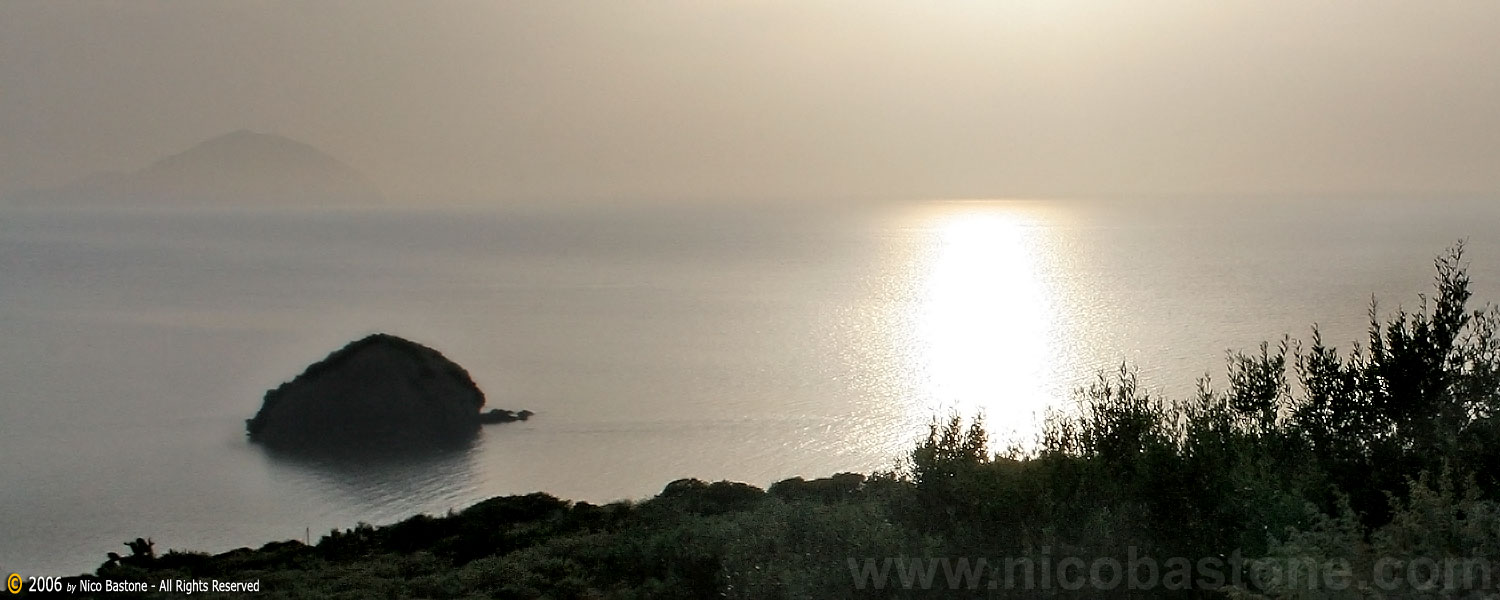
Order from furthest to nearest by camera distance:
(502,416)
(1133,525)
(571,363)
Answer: (571,363)
(502,416)
(1133,525)

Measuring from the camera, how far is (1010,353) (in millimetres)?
96562

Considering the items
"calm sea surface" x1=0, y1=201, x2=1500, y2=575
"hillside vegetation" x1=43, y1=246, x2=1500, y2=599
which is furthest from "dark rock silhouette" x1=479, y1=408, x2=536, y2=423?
"hillside vegetation" x1=43, y1=246, x2=1500, y2=599

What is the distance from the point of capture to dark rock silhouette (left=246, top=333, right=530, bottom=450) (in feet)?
206

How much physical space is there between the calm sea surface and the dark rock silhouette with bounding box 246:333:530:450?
2706mm

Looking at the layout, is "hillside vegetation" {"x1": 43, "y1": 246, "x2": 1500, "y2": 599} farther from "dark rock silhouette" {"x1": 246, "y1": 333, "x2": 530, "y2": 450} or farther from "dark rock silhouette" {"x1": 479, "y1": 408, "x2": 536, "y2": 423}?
"dark rock silhouette" {"x1": 479, "y1": 408, "x2": 536, "y2": 423}

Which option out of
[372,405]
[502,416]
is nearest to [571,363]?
[502,416]

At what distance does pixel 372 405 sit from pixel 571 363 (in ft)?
79.4

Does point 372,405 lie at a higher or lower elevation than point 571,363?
lower

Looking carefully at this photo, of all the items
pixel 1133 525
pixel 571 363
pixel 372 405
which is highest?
pixel 571 363

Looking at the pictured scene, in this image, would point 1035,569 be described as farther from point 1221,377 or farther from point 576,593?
point 1221,377

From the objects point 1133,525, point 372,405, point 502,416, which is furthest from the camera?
point 502,416

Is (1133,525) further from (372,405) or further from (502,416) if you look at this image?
(502,416)

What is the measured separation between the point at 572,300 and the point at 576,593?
386 ft

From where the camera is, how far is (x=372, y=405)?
64.0 meters
